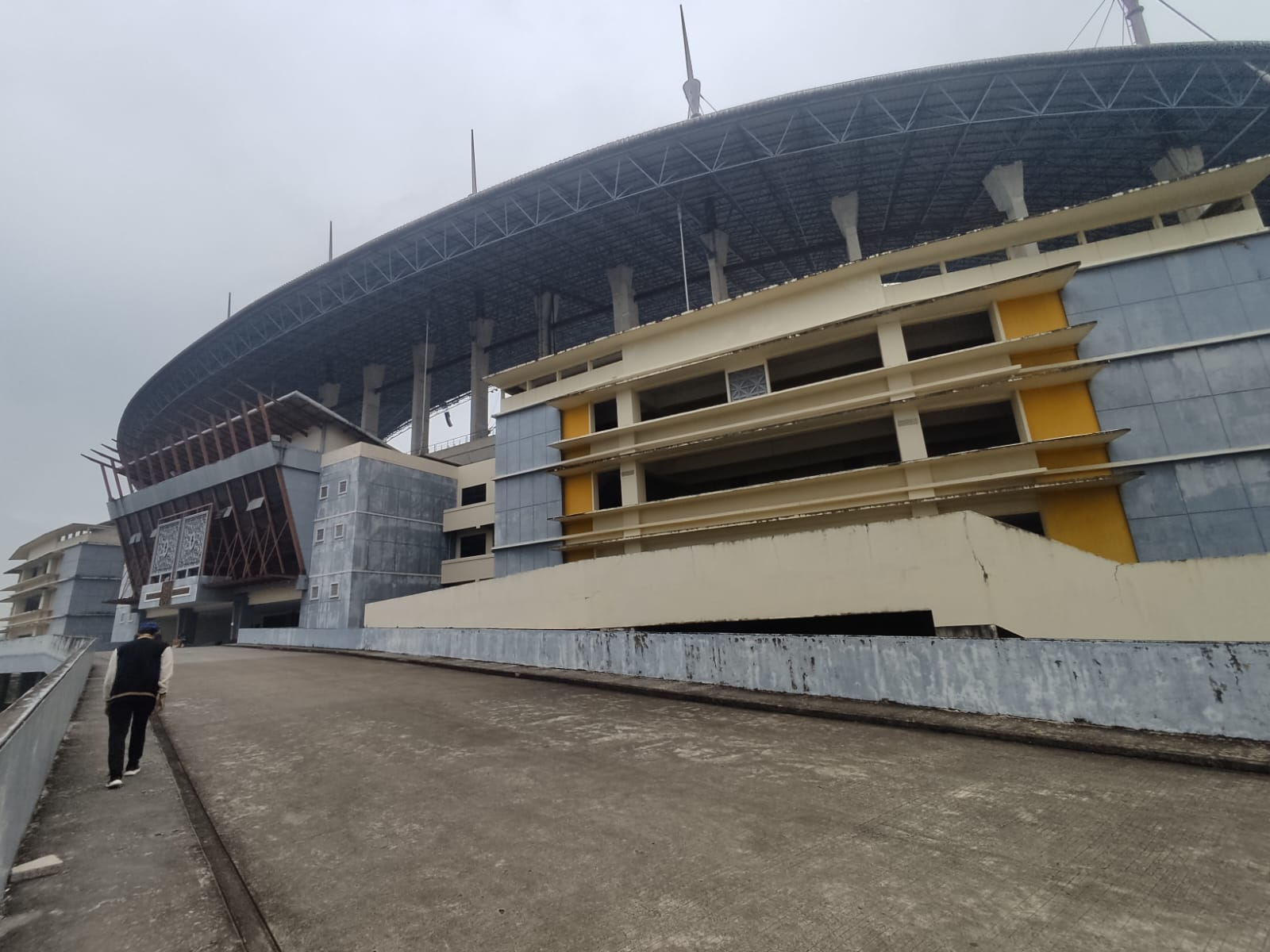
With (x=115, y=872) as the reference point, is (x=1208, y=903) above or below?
below

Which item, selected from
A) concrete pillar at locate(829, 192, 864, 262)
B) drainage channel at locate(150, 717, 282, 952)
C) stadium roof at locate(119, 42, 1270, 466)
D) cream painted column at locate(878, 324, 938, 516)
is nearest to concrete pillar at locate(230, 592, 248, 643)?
stadium roof at locate(119, 42, 1270, 466)

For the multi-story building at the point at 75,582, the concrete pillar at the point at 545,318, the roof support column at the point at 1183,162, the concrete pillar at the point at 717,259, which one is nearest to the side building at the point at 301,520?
the concrete pillar at the point at 545,318

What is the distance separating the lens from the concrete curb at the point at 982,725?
18.8 ft

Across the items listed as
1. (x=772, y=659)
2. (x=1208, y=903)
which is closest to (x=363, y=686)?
(x=772, y=659)

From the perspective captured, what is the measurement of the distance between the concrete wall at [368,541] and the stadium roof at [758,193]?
14196 mm

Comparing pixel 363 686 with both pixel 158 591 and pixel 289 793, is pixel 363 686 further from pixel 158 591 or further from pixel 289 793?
pixel 158 591

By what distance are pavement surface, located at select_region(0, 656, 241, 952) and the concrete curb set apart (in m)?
7.00

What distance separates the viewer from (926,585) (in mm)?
11875

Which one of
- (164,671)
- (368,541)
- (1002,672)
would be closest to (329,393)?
(368,541)

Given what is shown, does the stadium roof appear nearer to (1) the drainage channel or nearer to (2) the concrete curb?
(2) the concrete curb

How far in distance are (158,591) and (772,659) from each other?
4423cm

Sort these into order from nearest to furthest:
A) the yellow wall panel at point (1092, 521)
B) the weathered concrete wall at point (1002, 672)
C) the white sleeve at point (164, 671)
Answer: the white sleeve at point (164, 671)
the weathered concrete wall at point (1002, 672)
the yellow wall panel at point (1092, 521)

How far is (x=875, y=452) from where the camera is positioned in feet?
72.0

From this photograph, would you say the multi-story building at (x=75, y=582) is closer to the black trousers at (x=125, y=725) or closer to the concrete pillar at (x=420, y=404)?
the concrete pillar at (x=420, y=404)
